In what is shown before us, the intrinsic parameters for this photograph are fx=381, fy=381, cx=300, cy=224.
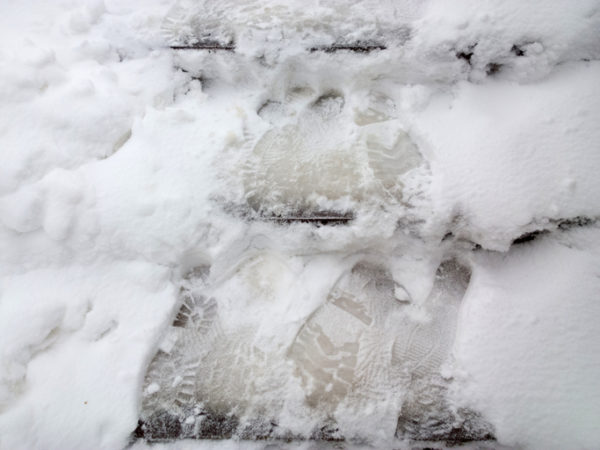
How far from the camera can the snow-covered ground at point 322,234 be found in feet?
3.29

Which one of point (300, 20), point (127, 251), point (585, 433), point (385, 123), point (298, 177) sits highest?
point (300, 20)

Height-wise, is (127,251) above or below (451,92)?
below

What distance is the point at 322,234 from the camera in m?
1.15

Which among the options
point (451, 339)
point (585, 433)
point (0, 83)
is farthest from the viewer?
point (0, 83)

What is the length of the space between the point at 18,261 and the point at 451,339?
1276 mm

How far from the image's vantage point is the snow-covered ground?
1004 mm

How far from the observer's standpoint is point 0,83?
118 centimetres

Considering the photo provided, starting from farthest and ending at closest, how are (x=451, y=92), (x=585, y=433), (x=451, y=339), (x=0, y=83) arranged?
1. (x=451, y=92)
2. (x=0, y=83)
3. (x=451, y=339)
4. (x=585, y=433)

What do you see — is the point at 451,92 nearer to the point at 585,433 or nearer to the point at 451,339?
the point at 451,339

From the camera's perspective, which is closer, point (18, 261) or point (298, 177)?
point (18, 261)

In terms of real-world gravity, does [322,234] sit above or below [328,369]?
above

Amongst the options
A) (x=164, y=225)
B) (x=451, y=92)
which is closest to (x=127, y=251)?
(x=164, y=225)

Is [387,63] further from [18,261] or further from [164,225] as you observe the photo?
[18,261]

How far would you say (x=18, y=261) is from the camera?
112cm
